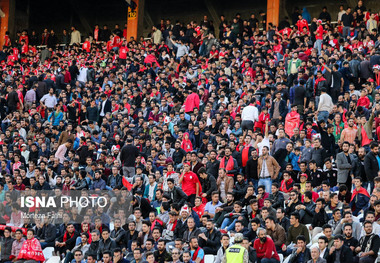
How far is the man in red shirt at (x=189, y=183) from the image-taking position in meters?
15.8

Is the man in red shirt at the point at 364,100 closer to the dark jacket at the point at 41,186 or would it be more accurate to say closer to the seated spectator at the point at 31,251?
the dark jacket at the point at 41,186

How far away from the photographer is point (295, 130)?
16.8m

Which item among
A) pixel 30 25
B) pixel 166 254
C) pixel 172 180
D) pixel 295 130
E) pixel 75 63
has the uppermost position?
pixel 30 25

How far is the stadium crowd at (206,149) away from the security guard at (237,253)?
3 cm

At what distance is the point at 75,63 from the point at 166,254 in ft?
51.6

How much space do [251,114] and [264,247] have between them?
6.41 metres

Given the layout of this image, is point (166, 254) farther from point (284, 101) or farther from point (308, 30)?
point (308, 30)

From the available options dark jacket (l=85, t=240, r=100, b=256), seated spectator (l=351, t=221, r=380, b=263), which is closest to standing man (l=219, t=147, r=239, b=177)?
dark jacket (l=85, t=240, r=100, b=256)

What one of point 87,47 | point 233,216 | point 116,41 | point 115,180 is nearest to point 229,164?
point 233,216

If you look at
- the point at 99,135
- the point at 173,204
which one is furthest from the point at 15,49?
the point at 173,204

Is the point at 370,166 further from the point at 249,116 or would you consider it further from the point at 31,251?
the point at 31,251

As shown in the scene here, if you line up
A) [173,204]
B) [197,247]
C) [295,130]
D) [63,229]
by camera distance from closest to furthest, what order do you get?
[197,247], [173,204], [63,229], [295,130]

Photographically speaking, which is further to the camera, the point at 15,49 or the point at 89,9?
the point at 89,9

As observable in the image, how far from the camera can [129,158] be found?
58.8ft
